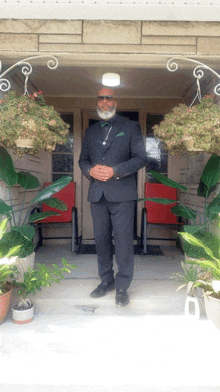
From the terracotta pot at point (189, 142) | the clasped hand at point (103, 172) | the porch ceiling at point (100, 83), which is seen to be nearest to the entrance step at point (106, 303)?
the clasped hand at point (103, 172)

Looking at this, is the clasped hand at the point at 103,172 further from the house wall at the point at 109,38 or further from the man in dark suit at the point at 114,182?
the house wall at the point at 109,38

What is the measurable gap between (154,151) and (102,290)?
96.2 inches

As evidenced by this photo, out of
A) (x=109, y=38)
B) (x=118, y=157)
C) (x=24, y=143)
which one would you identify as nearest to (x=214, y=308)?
(x=118, y=157)

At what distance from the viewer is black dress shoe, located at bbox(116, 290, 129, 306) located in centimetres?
237

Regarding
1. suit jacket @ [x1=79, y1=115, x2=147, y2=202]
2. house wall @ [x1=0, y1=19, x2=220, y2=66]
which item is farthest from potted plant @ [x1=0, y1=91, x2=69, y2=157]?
house wall @ [x1=0, y1=19, x2=220, y2=66]

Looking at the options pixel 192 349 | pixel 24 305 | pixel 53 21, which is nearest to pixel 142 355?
pixel 192 349

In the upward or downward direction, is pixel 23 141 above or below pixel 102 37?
below

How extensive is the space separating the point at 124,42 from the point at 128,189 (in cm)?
103

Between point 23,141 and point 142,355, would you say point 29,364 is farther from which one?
point 23,141

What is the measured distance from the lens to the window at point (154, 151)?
14.4 ft

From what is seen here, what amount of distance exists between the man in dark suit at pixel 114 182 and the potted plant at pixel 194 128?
0.75ft

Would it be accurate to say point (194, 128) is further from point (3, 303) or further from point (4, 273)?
point (3, 303)

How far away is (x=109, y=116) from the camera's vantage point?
2404 mm

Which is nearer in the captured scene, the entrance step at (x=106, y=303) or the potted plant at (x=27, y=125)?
the potted plant at (x=27, y=125)
